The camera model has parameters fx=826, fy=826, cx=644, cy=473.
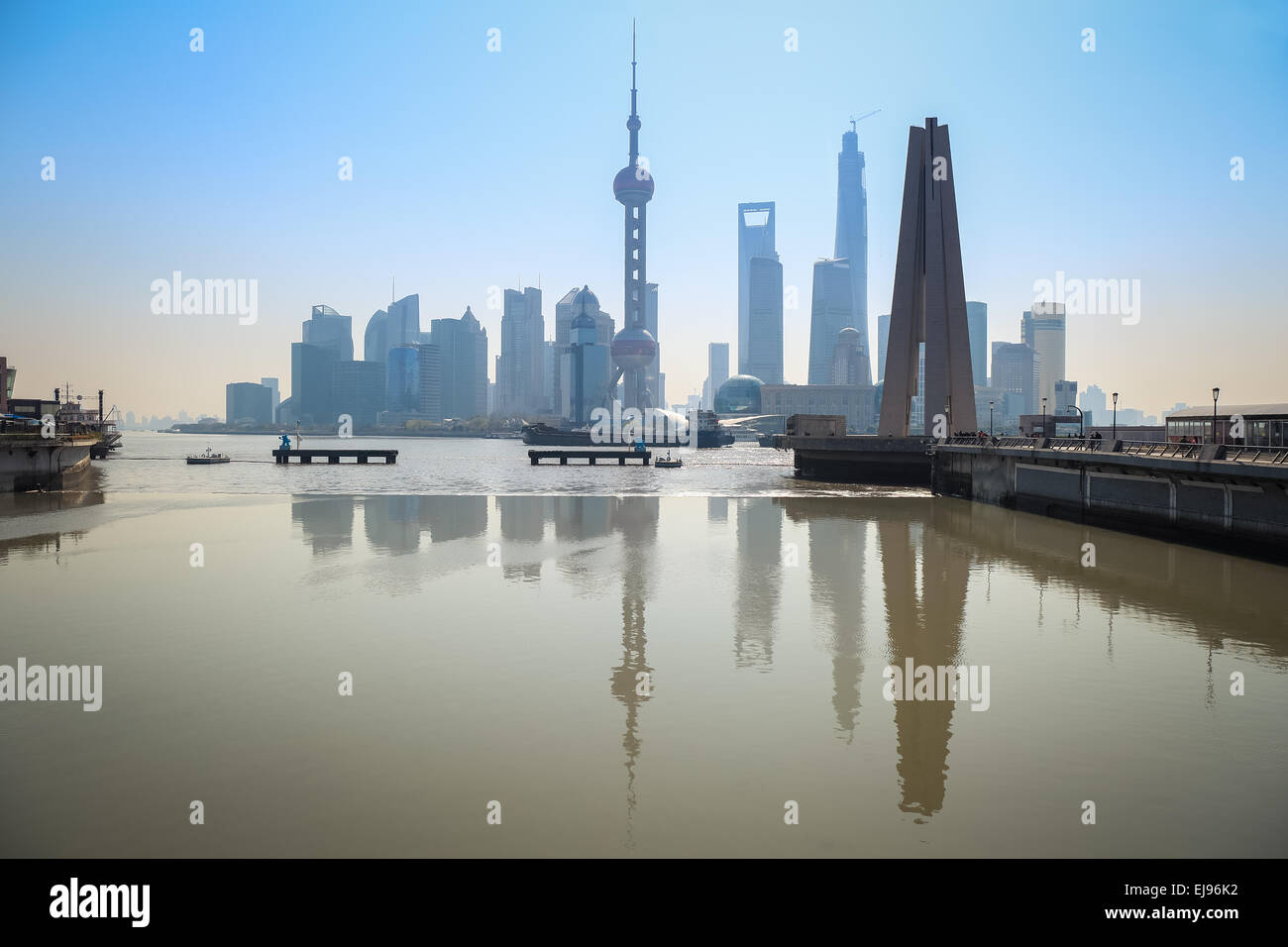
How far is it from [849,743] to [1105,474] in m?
35.9

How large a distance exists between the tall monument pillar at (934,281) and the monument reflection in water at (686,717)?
186ft

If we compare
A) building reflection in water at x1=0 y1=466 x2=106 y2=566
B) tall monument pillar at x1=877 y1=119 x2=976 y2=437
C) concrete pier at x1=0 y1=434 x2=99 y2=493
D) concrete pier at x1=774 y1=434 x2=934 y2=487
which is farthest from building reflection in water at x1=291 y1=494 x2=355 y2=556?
tall monument pillar at x1=877 y1=119 x2=976 y2=437

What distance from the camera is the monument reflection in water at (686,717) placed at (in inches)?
361

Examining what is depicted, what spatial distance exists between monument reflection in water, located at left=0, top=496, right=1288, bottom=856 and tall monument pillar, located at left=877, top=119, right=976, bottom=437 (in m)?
56.6

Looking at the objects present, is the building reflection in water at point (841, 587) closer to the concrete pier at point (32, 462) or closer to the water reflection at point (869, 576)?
the water reflection at point (869, 576)

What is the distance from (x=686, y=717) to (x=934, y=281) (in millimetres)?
77923

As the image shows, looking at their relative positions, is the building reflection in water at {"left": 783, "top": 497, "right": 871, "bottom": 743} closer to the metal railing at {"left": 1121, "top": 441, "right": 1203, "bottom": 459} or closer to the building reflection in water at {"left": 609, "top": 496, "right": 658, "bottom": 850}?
the building reflection in water at {"left": 609, "top": 496, "right": 658, "bottom": 850}

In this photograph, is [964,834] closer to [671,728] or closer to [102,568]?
[671,728]

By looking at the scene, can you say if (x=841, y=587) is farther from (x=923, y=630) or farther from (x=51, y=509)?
(x=51, y=509)

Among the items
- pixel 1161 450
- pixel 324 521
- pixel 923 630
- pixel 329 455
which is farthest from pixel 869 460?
pixel 329 455

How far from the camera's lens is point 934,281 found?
81875 mm

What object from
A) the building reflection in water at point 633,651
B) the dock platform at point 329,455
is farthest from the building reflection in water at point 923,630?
the dock platform at point 329,455

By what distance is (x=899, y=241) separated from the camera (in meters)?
83.7

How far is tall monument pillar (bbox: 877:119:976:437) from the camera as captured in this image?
81250 mm
